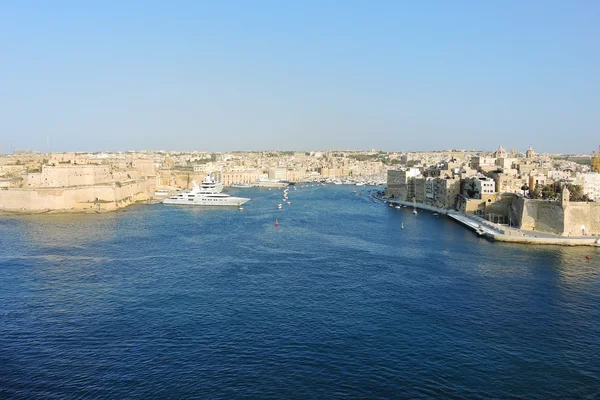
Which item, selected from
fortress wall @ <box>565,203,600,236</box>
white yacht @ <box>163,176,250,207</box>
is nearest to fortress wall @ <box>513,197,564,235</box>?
fortress wall @ <box>565,203,600,236</box>

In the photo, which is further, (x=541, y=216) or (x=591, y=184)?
(x=591, y=184)

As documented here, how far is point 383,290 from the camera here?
1148 cm

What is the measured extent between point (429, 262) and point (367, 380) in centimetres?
795

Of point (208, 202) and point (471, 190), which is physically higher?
point (471, 190)

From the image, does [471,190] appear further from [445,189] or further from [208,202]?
[208,202]

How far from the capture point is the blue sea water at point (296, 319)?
7.07 m

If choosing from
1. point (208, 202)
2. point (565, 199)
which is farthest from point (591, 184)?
point (208, 202)

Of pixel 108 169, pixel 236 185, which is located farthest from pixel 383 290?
pixel 236 185

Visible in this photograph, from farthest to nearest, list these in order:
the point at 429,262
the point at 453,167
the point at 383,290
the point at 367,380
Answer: the point at 453,167 → the point at 429,262 → the point at 383,290 → the point at 367,380

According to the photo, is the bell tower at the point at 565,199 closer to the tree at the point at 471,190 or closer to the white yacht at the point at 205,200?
the tree at the point at 471,190

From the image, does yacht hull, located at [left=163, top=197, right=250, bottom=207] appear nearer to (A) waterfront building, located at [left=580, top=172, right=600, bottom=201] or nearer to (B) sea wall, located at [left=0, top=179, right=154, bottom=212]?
(B) sea wall, located at [left=0, top=179, right=154, bottom=212]

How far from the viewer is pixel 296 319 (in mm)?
9461

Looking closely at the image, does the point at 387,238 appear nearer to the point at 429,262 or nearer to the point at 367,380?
the point at 429,262

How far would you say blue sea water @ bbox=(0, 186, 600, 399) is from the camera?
23.2 ft
